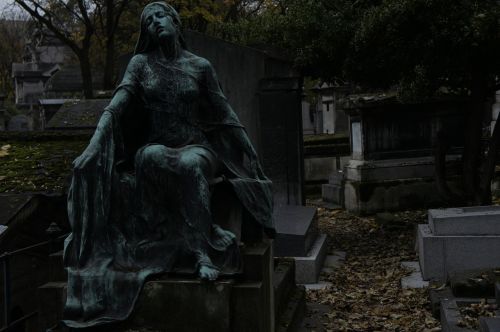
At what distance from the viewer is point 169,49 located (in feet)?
15.0

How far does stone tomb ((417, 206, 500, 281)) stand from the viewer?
675 cm

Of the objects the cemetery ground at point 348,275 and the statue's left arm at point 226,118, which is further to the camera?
the cemetery ground at point 348,275

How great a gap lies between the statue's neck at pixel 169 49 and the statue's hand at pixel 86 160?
935 millimetres

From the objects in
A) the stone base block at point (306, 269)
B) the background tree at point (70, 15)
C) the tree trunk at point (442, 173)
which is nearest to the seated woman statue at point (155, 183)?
the stone base block at point (306, 269)

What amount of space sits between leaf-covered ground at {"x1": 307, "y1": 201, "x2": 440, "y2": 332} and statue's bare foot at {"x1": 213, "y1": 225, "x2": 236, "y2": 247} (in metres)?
1.81

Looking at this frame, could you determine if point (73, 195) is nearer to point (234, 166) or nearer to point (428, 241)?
point (234, 166)

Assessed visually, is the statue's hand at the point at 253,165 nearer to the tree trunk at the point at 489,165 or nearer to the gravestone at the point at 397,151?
the tree trunk at the point at 489,165

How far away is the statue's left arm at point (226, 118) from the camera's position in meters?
4.67

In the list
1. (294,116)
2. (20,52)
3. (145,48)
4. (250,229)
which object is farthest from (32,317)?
(20,52)

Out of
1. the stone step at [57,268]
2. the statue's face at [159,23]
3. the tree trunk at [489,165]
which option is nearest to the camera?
the stone step at [57,268]

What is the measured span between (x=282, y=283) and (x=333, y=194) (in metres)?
9.43

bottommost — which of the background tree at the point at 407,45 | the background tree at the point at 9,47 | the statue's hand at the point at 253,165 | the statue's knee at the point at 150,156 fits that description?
the statue's hand at the point at 253,165

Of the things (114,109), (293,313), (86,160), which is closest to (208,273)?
(86,160)

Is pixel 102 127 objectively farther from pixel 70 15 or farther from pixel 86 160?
pixel 70 15
